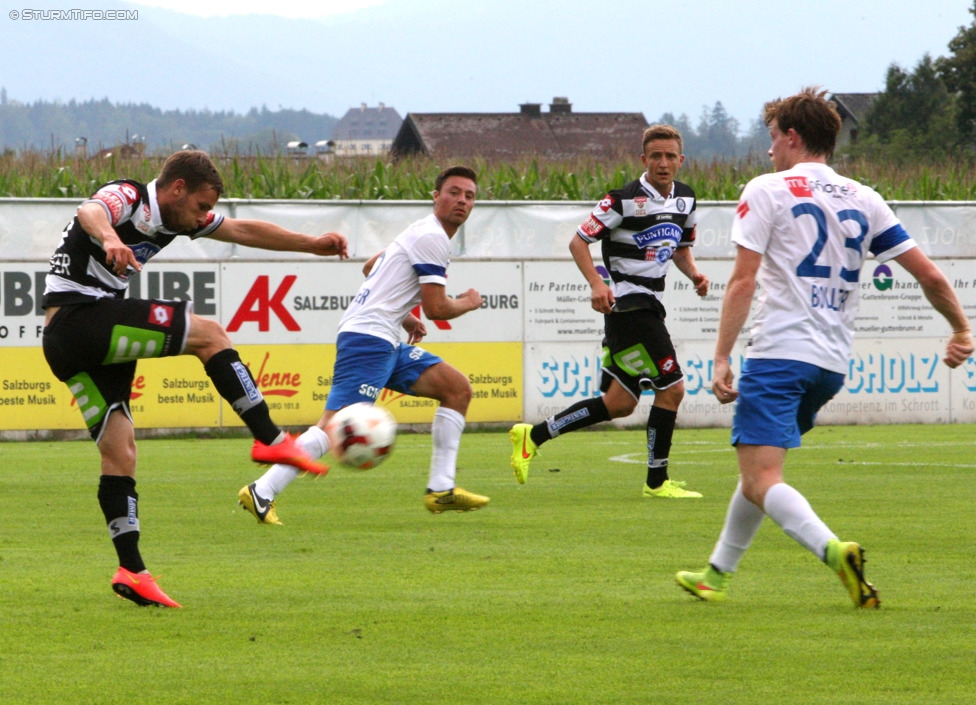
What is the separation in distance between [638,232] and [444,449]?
2.28 meters

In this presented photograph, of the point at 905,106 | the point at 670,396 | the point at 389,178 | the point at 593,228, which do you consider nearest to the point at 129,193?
the point at 593,228

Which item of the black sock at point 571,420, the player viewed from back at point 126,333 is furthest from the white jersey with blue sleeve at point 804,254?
the black sock at point 571,420

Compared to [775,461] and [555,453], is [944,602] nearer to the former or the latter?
[775,461]

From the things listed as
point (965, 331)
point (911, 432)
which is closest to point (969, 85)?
point (911, 432)

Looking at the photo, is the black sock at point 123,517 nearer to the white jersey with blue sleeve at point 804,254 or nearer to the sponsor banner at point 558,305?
the white jersey with blue sleeve at point 804,254

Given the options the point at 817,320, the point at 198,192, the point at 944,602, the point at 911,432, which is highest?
the point at 198,192

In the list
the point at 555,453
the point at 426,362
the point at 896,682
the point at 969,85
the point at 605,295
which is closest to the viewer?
the point at 896,682

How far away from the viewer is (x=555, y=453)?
13953mm

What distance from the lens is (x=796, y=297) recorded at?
5301 millimetres

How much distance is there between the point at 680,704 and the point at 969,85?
175 ft

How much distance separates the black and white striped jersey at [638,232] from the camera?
9.88m

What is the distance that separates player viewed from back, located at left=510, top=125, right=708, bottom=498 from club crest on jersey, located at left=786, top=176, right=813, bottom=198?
4.49m

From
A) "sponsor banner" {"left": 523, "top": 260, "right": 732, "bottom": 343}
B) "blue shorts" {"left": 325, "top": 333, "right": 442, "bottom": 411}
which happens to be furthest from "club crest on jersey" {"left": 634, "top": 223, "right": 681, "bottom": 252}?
"sponsor banner" {"left": 523, "top": 260, "right": 732, "bottom": 343}

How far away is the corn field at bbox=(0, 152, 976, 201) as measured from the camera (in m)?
21.2
